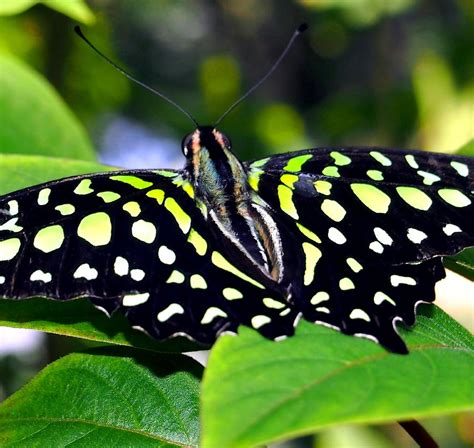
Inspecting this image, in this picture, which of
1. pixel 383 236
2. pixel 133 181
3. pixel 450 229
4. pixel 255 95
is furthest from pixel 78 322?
pixel 255 95

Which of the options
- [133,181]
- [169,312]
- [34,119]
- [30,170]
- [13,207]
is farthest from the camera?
[34,119]

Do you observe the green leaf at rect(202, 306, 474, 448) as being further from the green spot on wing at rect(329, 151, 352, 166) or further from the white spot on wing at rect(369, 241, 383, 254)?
the green spot on wing at rect(329, 151, 352, 166)

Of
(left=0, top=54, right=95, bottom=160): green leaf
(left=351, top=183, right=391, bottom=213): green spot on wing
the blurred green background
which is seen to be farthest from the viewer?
the blurred green background

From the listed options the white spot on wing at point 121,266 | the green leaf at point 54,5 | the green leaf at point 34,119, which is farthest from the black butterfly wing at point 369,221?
the green leaf at point 34,119

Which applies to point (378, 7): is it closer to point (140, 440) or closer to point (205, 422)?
point (140, 440)

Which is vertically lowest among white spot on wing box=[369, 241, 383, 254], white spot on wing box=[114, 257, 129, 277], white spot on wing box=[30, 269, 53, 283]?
white spot on wing box=[30, 269, 53, 283]

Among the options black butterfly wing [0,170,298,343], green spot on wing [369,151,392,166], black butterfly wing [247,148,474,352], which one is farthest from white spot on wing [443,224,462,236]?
black butterfly wing [0,170,298,343]

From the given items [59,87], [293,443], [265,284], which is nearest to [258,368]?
[265,284]

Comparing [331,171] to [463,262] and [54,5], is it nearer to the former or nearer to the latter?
[463,262]
